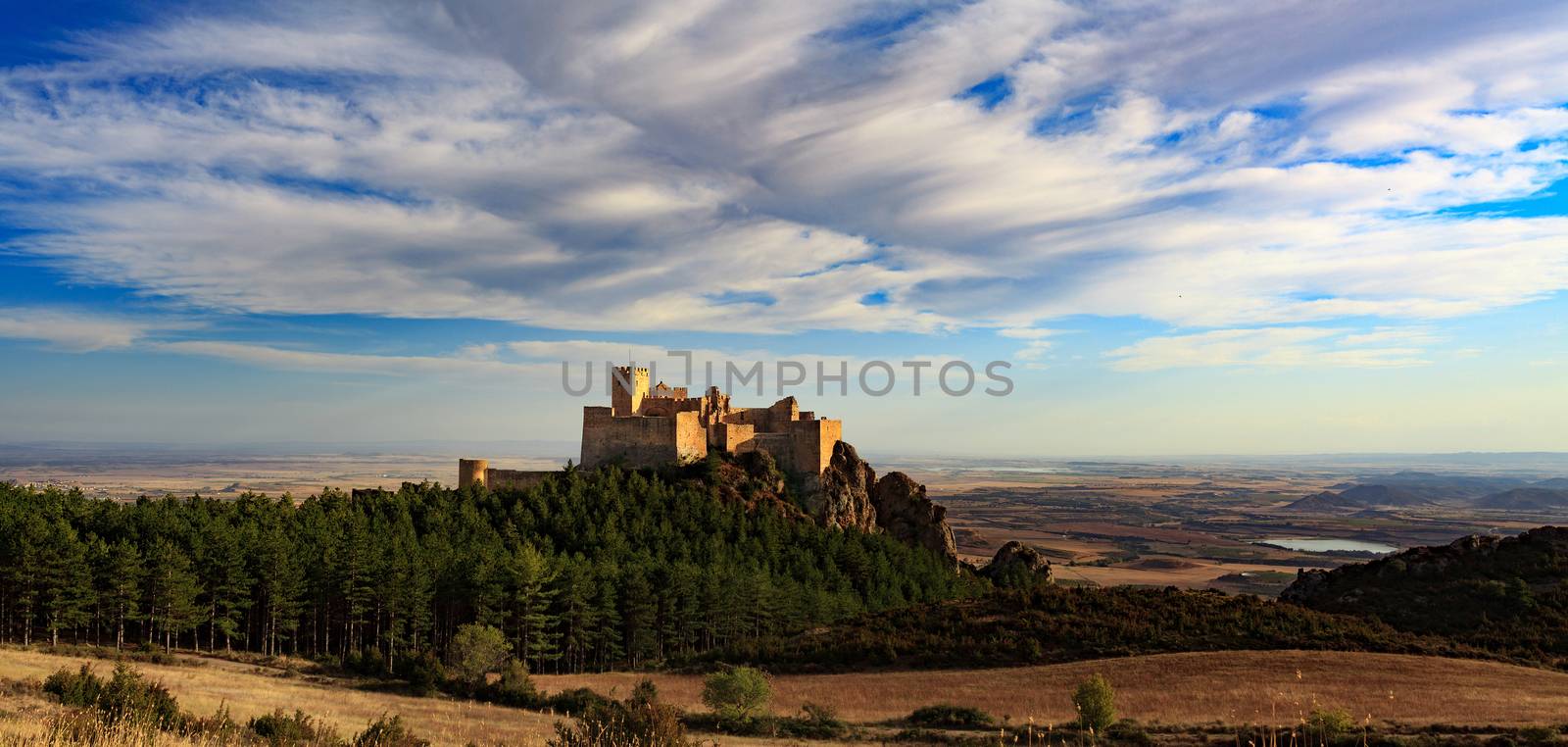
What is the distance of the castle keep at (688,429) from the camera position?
6962cm

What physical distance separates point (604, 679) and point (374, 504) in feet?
98.6

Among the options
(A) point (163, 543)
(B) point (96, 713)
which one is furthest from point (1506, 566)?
(A) point (163, 543)

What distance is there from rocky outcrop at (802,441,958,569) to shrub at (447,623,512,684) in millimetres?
34340

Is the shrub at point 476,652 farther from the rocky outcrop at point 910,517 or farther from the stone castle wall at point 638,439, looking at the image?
the rocky outcrop at point 910,517

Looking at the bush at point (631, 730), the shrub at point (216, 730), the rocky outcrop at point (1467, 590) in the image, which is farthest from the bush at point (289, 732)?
the rocky outcrop at point (1467, 590)

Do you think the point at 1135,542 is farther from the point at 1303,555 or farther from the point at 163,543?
the point at 163,543

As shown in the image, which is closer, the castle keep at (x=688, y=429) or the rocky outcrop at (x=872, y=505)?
the castle keep at (x=688, y=429)

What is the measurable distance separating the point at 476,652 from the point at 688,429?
34.2m

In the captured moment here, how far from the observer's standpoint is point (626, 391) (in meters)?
74.3

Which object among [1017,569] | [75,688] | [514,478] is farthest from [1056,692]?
[514,478]

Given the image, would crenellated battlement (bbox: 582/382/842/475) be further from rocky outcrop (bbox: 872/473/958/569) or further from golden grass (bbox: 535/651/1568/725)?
golden grass (bbox: 535/651/1568/725)

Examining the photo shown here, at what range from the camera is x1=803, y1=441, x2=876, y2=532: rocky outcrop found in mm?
71438

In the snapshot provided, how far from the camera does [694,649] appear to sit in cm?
5303

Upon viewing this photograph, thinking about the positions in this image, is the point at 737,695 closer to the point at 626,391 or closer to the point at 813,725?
the point at 813,725
